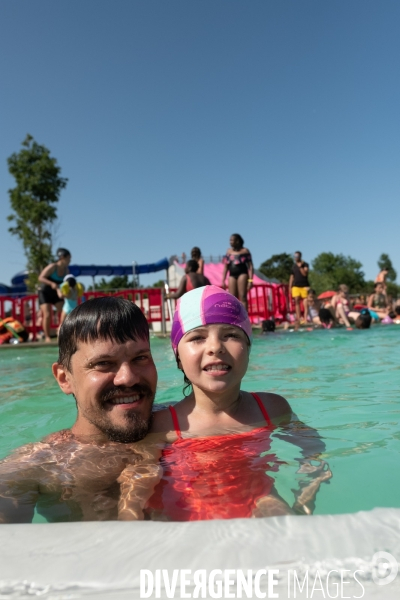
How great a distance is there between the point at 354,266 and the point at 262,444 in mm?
80736

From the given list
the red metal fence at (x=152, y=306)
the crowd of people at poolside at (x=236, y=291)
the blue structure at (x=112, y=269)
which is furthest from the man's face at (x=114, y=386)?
the blue structure at (x=112, y=269)

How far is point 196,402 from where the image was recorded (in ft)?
8.09

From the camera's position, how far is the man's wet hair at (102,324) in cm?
209

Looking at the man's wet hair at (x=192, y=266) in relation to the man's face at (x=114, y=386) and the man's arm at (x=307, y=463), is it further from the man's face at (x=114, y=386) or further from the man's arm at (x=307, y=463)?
the man's face at (x=114, y=386)

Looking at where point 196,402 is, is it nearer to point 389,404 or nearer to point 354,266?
point 389,404

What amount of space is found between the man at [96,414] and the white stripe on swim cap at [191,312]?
313 millimetres

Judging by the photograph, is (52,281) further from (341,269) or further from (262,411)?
(341,269)

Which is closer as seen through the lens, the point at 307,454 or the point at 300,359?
the point at 307,454

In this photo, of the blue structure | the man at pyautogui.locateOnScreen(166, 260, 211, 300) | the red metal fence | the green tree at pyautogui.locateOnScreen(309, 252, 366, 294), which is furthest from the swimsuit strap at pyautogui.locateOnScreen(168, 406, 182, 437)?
the green tree at pyautogui.locateOnScreen(309, 252, 366, 294)

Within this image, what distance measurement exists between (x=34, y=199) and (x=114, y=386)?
20.8 m

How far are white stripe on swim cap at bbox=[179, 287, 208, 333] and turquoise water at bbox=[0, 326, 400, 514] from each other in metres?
0.68

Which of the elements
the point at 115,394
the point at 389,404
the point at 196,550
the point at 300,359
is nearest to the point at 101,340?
the point at 115,394

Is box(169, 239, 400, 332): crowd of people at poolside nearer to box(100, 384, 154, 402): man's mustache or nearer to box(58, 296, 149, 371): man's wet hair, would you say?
box(58, 296, 149, 371): man's wet hair

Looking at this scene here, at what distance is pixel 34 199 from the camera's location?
21.1m
